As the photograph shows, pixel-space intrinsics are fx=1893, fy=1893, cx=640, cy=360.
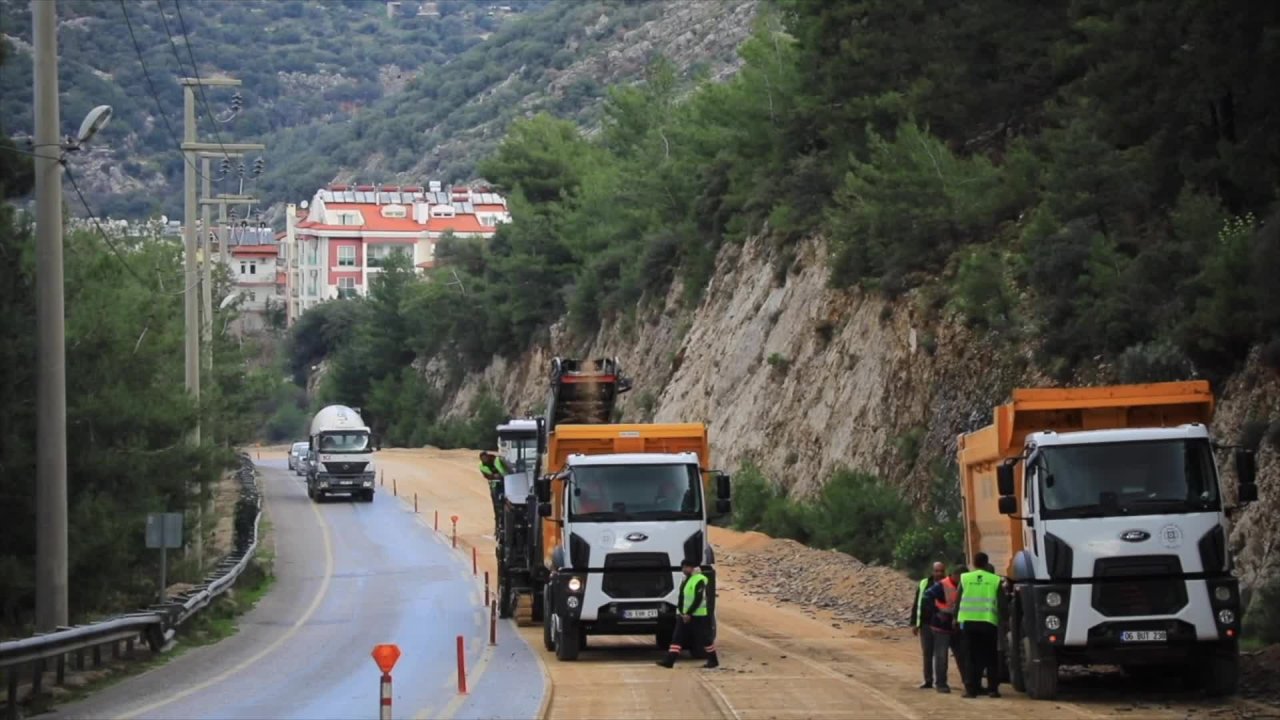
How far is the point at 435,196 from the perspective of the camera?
187 meters

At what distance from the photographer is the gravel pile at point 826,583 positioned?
124 ft

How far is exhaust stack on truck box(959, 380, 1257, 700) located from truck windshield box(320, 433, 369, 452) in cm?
5431

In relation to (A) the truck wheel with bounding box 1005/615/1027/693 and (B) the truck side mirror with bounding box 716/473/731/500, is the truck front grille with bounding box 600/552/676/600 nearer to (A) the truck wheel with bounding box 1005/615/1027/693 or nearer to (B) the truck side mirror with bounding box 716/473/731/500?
(B) the truck side mirror with bounding box 716/473/731/500

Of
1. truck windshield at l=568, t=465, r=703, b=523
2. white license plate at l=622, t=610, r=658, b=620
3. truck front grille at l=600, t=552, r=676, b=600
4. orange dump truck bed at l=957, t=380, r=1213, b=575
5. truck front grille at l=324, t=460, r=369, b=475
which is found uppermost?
orange dump truck bed at l=957, t=380, r=1213, b=575

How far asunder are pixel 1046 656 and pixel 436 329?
10299cm

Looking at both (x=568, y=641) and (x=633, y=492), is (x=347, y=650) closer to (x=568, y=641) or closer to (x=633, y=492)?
(x=568, y=641)

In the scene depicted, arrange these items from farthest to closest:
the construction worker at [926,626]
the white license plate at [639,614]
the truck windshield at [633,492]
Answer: the truck windshield at [633,492], the white license plate at [639,614], the construction worker at [926,626]

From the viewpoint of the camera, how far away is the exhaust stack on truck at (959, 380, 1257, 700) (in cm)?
2083

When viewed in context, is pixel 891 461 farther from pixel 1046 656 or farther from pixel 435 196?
pixel 435 196

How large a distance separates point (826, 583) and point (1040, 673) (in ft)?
67.4

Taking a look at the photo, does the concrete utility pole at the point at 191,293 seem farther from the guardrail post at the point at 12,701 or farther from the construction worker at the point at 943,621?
the construction worker at the point at 943,621

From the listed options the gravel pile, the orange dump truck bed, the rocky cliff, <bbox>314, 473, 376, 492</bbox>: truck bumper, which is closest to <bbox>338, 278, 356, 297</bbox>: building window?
the rocky cliff

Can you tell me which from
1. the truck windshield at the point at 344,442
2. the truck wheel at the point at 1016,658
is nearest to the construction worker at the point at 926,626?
the truck wheel at the point at 1016,658

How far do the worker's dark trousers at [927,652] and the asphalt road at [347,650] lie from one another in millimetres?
4932
